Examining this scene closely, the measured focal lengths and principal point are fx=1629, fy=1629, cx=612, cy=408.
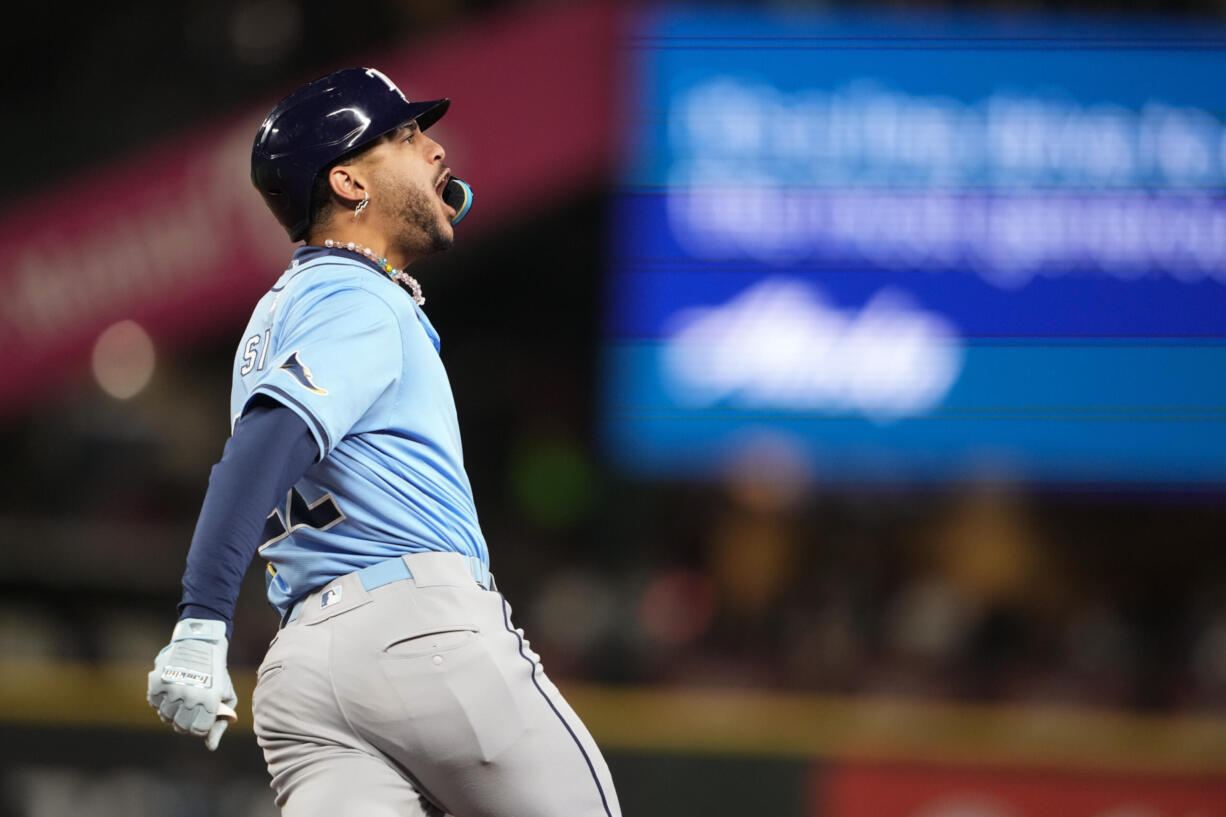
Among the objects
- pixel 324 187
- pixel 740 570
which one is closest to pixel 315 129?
pixel 324 187

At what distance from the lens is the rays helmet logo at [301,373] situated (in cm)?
219

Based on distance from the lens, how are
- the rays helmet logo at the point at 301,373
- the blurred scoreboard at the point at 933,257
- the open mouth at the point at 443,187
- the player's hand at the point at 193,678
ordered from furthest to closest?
the blurred scoreboard at the point at 933,257 < the open mouth at the point at 443,187 < the rays helmet logo at the point at 301,373 < the player's hand at the point at 193,678

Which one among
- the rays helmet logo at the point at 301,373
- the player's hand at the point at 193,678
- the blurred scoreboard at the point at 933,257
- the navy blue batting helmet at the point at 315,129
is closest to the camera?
the player's hand at the point at 193,678

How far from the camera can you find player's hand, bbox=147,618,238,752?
207 cm

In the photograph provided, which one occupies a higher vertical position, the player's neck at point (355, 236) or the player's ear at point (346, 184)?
the player's ear at point (346, 184)

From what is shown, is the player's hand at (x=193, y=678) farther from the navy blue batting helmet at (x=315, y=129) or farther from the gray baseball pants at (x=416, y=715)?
the navy blue batting helmet at (x=315, y=129)

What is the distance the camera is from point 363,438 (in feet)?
7.69

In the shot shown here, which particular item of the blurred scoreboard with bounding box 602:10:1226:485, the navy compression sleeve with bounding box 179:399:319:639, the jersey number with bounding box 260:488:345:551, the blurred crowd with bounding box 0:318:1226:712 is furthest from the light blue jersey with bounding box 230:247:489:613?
the blurred scoreboard with bounding box 602:10:1226:485

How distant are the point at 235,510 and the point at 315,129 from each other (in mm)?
677

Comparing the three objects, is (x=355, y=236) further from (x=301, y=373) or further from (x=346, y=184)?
(x=301, y=373)

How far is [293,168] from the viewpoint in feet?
8.18

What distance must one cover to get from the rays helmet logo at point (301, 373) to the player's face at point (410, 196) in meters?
0.40

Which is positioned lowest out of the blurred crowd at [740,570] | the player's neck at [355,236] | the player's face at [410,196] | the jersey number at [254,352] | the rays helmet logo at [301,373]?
the blurred crowd at [740,570]

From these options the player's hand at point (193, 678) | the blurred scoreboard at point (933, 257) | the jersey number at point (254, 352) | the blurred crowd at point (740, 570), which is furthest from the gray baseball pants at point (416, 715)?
the blurred scoreboard at point (933, 257)
